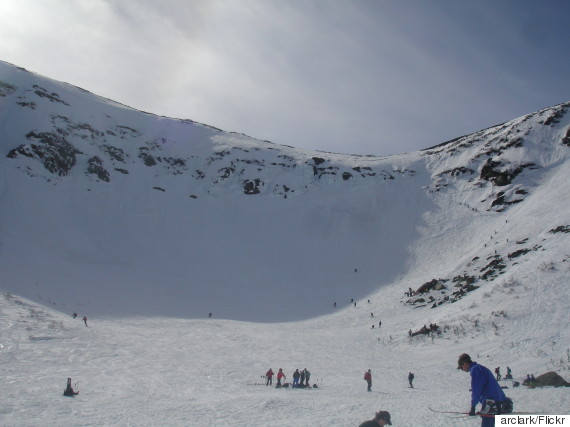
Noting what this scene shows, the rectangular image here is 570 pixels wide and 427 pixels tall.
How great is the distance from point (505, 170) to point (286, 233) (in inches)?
1455

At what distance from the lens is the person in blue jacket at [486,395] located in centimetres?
636

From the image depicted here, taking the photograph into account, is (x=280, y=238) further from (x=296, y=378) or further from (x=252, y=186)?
(x=296, y=378)

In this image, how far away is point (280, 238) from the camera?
64.8 meters

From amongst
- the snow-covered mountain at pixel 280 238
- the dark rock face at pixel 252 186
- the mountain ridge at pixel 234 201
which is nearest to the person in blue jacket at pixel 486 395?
the snow-covered mountain at pixel 280 238

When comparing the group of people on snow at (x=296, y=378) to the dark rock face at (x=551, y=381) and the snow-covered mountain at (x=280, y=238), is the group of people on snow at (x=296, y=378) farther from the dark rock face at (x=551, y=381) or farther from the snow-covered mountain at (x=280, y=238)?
the dark rock face at (x=551, y=381)

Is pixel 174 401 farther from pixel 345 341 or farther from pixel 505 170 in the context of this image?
pixel 505 170

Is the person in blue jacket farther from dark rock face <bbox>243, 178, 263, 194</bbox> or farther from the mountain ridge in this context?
dark rock face <bbox>243, 178, 263, 194</bbox>

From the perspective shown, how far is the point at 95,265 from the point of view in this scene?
48.7m

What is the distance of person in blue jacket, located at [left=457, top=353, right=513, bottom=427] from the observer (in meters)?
6.36

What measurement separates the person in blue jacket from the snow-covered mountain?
4638 mm

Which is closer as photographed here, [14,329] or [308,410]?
[308,410]

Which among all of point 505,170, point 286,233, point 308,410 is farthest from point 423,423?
point 505,170

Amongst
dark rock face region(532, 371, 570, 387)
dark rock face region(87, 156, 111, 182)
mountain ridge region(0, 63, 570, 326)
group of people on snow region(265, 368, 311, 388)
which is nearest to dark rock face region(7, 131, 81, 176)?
mountain ridge region(0, 63, 570, 326)

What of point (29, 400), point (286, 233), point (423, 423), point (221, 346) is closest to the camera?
point (423, 423)
